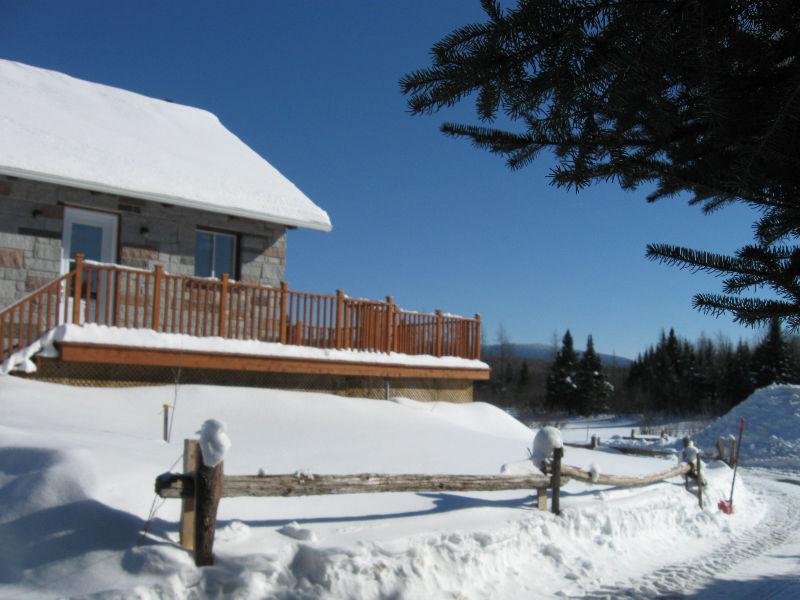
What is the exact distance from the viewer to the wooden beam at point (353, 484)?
6.14m

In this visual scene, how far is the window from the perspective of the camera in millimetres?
15172

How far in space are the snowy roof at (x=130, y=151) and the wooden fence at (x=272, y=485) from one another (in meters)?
8.54

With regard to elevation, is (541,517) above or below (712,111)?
below

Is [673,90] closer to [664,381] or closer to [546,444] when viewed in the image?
[546,444]

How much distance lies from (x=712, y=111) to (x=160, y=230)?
13274 millimetres

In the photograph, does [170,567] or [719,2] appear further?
[170,567]

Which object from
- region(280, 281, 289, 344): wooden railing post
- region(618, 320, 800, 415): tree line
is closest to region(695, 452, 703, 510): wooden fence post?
region(280, 281, 289, 344): wooden railing post

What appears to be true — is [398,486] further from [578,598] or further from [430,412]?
[430,412]

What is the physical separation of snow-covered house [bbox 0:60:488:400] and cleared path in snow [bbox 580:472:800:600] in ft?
24.6

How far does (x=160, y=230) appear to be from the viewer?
14.4 metres

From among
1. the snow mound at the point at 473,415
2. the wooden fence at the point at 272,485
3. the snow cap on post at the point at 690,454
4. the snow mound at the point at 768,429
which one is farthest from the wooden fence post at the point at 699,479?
the snow mound at the point at 768,429

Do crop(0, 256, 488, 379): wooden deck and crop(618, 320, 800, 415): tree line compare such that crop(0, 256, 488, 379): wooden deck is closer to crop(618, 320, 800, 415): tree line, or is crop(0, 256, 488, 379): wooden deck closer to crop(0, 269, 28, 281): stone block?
crop(0, 269, 28, 281): stone block

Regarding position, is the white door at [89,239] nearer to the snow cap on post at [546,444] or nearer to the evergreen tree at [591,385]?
the snow cap on post at [546,444]

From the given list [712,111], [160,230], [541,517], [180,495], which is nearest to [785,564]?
[541,517]
